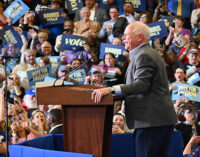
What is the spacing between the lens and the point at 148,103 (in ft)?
8.21

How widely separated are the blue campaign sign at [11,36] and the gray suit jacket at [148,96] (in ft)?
16.0

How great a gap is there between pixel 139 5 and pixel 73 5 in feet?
4.23

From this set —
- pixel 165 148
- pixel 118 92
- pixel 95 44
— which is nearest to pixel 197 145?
pixel 165 148

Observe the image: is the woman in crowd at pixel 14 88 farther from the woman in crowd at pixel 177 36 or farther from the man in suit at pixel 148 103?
the man in suit at pixel 148 103

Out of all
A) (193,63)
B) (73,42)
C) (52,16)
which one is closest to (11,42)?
(52,16)

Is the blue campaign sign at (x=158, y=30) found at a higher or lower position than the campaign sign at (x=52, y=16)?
lower

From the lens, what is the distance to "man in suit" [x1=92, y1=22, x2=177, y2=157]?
249 centimetres

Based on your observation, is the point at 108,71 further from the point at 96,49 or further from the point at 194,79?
the point at 194,79

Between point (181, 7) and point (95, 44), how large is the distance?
1608mm

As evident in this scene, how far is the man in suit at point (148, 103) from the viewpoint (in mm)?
2486

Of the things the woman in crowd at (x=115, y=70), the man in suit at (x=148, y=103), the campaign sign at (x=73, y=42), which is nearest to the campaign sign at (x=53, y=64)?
the campaign sign at (x=73, y=42)

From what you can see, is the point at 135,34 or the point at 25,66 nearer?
the point at 135,34

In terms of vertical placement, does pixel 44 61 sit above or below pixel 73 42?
below

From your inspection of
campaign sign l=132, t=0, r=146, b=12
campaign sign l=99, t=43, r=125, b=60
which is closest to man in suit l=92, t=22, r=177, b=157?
campaign sign l=99, t=43, r=125, b=60
